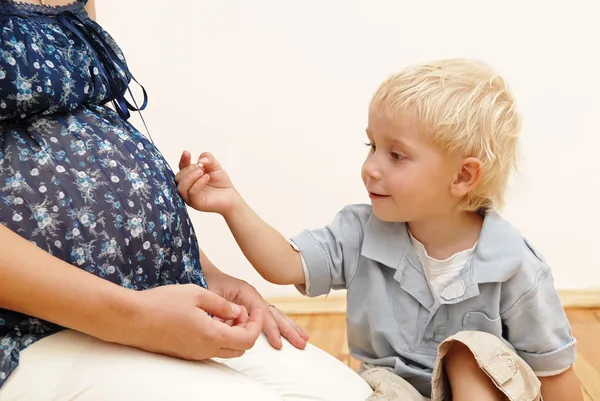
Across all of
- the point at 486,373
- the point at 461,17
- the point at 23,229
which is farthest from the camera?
the point at 461,17

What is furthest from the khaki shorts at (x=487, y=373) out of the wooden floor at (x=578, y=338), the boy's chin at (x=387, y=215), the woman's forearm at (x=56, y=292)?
the wooden floor at (x=578, y=338)

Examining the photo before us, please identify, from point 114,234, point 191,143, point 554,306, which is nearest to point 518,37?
point 191,143

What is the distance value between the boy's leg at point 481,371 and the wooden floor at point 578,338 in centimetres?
64

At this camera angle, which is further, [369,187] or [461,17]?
[461,17]

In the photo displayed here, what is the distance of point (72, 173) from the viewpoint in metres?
0.91

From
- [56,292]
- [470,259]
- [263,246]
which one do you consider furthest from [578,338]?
[56,292]

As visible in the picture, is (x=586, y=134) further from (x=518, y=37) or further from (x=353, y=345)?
(x=353, y=345)

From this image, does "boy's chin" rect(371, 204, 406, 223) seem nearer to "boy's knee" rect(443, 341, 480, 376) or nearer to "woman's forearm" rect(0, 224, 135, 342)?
"boy's knee" rect(443, 341, 480, 376)

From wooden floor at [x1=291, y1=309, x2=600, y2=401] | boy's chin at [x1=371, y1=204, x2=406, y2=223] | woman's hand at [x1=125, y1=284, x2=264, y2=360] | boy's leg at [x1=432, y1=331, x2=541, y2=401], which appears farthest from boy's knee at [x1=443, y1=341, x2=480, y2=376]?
wooden floor at [x1=291, y1=309, x2=600, y2=401]

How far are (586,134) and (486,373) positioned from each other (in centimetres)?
138

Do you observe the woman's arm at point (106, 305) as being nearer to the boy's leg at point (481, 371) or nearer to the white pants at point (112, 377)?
the white pants at point (112, 377)

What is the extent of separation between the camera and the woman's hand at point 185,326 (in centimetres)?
84

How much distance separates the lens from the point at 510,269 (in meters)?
1.23

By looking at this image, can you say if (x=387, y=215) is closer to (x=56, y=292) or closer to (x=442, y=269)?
(x=442, y=269)
